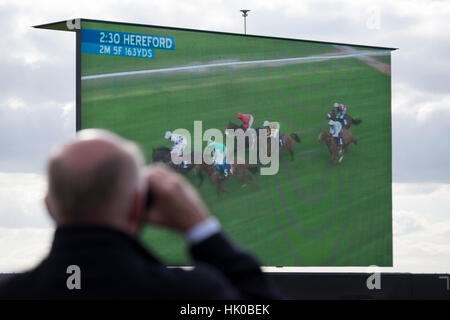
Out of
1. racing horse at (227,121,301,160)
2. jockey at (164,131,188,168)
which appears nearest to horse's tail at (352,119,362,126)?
racing horse at (227,121,301,160)

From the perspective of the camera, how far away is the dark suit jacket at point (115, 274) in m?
1.30

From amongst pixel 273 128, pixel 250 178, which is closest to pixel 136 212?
pixel 250 178

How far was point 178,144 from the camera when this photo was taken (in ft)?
33.9

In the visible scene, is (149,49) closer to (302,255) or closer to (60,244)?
(302,255)

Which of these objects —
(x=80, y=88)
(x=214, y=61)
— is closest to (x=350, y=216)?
(x=214, y=61)

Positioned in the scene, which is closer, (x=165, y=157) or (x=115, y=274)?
(x=115, y=274)

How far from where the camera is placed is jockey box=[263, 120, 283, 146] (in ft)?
35.2

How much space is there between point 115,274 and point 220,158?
9.29m

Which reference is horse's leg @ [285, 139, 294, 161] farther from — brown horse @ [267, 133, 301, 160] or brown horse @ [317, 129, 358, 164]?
brown horse @ [317, 129, 358, 164]

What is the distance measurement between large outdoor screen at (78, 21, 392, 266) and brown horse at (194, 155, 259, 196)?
0.01 meters

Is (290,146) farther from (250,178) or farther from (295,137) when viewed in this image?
(250,178)

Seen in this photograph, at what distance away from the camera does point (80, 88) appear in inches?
390

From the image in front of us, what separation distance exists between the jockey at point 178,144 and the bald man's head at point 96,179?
899 centimetres

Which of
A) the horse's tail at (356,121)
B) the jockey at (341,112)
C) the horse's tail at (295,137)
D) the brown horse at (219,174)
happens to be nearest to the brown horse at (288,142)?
the horse's tail at (295,137)
